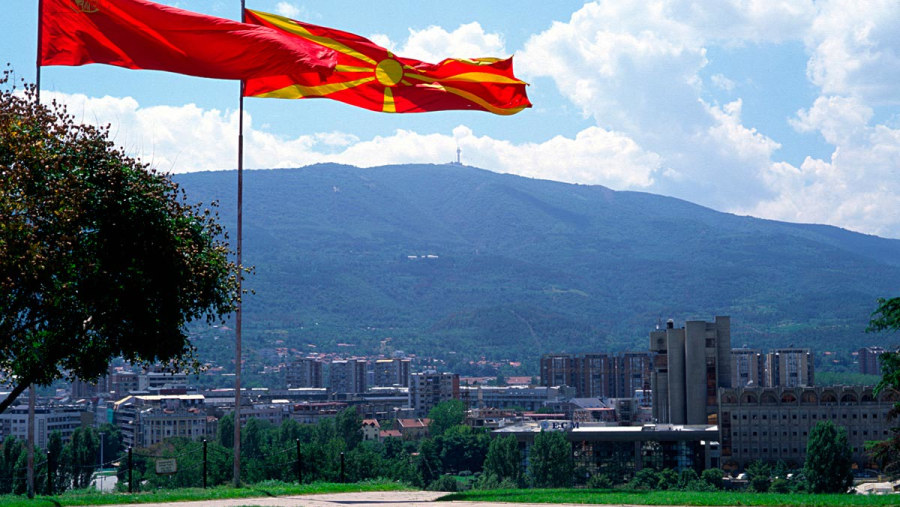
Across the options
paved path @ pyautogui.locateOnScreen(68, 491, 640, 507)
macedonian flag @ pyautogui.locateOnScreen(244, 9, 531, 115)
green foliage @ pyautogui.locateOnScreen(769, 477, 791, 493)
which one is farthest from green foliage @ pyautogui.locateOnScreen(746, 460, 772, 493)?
paved path @ pyautogui.locateOnScreen(68, 491, 640, 507)

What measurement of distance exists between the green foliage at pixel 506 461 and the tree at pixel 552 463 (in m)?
5.23

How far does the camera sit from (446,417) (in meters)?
177

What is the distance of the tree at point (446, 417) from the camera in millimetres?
174500

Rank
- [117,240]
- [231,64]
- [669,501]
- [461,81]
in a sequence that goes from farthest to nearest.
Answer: [461,81] → [231,64] → [669,501] → [117,240]

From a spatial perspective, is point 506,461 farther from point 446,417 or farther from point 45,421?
point 45,421

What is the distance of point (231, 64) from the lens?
21781 millimetres

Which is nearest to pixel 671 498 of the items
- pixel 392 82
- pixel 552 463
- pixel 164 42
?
pixel 392 82

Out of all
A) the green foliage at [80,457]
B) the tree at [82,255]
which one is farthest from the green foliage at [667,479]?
the tree at [82,255]

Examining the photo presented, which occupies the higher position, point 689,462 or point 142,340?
point 142,340

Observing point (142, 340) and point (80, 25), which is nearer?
point (142, 340)

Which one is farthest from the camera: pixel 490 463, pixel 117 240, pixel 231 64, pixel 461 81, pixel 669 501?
pixel 490 463

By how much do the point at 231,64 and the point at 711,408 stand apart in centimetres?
10421

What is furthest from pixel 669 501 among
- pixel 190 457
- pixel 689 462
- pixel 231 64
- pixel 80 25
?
pixel 689 462

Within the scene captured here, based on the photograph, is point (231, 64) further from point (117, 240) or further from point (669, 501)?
point (669, 501)
